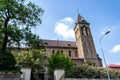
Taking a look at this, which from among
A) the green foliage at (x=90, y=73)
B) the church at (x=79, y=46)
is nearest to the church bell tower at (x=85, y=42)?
the church at (x=79, y=46)

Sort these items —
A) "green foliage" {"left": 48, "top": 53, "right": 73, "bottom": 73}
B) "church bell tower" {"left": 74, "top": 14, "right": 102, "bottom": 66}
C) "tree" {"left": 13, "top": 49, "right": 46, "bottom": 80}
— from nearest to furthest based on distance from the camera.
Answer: "tree" {"left": 13, "top": 49, "right": 46, "bottom": 80}, "green foliage" {"left": 48, "top": 53, "right": 73, "bottom": 73}, "church bell tower" {"left": 74, "top": 14, "right": 102, "bottom": 66}

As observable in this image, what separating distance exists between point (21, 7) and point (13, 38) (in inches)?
157

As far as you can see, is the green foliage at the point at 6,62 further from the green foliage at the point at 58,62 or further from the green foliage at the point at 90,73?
the green foliage at the point at 58,62

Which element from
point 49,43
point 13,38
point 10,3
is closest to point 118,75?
point 13,38

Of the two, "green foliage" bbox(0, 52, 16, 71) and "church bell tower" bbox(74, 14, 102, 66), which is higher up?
"church bell tower" bbox(74, 14, 102, 66)

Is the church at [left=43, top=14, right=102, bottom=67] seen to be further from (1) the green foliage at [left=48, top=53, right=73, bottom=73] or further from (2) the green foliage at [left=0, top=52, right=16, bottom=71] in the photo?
(2) the green foliage at [left=0, top=52, right=16, bottom=71]

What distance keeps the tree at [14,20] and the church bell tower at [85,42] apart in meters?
27.6

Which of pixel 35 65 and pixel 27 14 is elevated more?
pixel 27 14

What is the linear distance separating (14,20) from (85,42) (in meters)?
31.9

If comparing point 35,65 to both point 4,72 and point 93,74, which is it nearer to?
point 93,74

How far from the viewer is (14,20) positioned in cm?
1792

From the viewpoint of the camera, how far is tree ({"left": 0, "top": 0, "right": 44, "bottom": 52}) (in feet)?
54.3

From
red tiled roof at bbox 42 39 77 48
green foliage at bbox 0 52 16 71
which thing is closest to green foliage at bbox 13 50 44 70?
green foliage at bbox 0 52 16 71

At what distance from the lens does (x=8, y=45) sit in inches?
699
